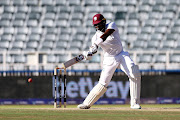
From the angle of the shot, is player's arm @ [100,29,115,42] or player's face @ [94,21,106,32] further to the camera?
player's face @ [94,21,106,32]

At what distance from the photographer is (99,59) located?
16.8m

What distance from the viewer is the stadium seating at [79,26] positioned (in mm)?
17938

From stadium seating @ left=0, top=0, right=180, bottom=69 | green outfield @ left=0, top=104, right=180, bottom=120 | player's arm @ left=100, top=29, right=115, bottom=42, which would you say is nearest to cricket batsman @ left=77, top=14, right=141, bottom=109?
player's arm @ left=100, top=29, right=115, bottom=42

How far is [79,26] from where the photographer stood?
750 inches

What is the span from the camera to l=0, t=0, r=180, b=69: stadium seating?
1794 centimetres

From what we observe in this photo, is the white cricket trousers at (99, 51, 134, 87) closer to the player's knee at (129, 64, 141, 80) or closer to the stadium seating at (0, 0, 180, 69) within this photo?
the player's knee at (129, 64, 141, 80)

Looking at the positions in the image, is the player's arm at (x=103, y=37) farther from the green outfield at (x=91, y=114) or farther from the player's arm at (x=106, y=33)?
the green outfield at (x=91, y=114)

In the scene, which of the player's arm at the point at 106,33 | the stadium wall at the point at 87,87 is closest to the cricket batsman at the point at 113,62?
the player's arm at the point at 106,33

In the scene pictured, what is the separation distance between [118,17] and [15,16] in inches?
190

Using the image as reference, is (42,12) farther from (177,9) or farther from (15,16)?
(177,9)

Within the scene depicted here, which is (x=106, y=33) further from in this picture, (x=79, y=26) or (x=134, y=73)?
→ (x=79, y=26)

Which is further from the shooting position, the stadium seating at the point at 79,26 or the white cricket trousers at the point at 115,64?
the stadium seating at the point at 79,26

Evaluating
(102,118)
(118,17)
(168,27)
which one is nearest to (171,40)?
(168,27)

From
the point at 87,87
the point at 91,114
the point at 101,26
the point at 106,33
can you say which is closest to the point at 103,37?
the point at 106,33
